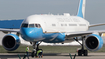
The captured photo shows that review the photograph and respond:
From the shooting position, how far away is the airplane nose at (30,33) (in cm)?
2904

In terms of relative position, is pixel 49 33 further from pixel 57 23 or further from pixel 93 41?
pixel 93 41

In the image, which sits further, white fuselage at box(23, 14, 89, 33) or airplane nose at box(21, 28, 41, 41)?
white fuselage at box(23, 14, 89, 33)

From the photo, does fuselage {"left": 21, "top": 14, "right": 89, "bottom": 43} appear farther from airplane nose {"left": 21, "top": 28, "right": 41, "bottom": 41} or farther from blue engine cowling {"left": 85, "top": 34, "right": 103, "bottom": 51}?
blue engine cowling {"left": 85, "top": 34, "right": 103, "bottom": 51}

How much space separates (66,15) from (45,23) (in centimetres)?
857

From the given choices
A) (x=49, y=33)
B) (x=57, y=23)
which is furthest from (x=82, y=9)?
(x=49, y=33)

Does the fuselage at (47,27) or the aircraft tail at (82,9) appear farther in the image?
the aircraft tail at (82,9)

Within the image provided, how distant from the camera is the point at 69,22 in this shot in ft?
120

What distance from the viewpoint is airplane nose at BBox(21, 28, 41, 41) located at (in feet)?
95.3

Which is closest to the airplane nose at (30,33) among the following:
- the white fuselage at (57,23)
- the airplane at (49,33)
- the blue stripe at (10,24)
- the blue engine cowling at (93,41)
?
the airplane at (49,33)

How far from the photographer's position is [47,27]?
104ft

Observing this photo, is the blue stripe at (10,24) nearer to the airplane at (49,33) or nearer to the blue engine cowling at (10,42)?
the airplane at (49,33)

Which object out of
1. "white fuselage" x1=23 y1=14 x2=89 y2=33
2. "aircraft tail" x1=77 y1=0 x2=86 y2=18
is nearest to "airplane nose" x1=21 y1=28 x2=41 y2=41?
"white fuselage" x1=23 y1=14 x2=89 y2=33

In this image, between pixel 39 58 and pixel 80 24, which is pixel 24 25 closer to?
pixel 39 58

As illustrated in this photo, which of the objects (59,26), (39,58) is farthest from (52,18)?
(39,58)
